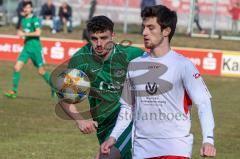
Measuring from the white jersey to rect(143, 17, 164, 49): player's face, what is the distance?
15cm

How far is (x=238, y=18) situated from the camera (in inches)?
1396

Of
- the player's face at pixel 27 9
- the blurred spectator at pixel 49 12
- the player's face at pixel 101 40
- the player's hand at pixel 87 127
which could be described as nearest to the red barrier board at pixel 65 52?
the blurred spectator at pixel 49 12

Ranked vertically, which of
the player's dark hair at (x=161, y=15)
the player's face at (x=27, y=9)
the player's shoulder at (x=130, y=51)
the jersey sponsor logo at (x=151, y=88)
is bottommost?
the player's face at (x=27, y=9)

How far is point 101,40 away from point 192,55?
20.8 metres

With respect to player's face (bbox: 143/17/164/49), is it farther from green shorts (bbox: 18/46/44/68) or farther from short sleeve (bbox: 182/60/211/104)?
green shorts (bbox: 18/46/44/68)

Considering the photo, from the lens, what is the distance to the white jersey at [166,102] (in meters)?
6.49

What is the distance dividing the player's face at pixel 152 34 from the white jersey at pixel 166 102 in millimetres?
149

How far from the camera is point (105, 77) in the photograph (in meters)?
8.08

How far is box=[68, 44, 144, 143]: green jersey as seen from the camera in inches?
316

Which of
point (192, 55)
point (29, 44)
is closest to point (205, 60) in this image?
point (192, 55)

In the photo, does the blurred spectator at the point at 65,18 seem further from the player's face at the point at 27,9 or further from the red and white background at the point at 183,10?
the player's face at the point at 27,9

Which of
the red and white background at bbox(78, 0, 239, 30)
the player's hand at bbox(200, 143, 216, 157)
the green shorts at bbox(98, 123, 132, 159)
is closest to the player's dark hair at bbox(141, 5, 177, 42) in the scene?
the player's hand at bbox(200, 143, 216, 157)

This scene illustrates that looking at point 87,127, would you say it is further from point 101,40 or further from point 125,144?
point 101,40

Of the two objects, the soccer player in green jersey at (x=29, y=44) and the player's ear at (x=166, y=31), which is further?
the soccer player in green jersey at (x=29, y=44)
